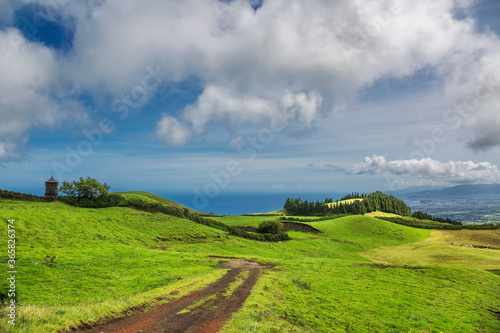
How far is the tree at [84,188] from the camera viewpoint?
63.8m

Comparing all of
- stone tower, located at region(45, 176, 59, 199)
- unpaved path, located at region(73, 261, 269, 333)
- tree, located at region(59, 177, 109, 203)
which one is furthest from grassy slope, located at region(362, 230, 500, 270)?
stone tower, located at region(45, 176, 59, 199)

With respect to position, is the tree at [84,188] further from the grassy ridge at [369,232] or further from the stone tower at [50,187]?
the grassy ridge at [369,232]

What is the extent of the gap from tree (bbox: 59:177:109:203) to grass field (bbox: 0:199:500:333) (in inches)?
447

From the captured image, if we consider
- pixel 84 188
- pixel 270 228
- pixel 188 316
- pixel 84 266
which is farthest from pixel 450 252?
pixel 84 188

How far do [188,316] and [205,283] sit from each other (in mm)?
9133

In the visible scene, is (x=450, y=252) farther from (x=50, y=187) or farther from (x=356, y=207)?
(x=50, y=187)

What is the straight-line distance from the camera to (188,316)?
16.6 meters

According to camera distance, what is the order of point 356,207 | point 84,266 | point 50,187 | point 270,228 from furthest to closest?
point 356,207, point 270,228, point 50,187, point 84,266

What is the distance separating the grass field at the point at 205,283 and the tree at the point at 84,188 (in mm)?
11350

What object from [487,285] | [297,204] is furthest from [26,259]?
[297,204]

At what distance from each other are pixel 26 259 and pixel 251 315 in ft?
78.7

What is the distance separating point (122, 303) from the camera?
55.0 ft

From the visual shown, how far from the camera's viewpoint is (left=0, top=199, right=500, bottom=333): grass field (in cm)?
1769

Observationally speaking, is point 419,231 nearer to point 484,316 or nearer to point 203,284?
point 484,316
